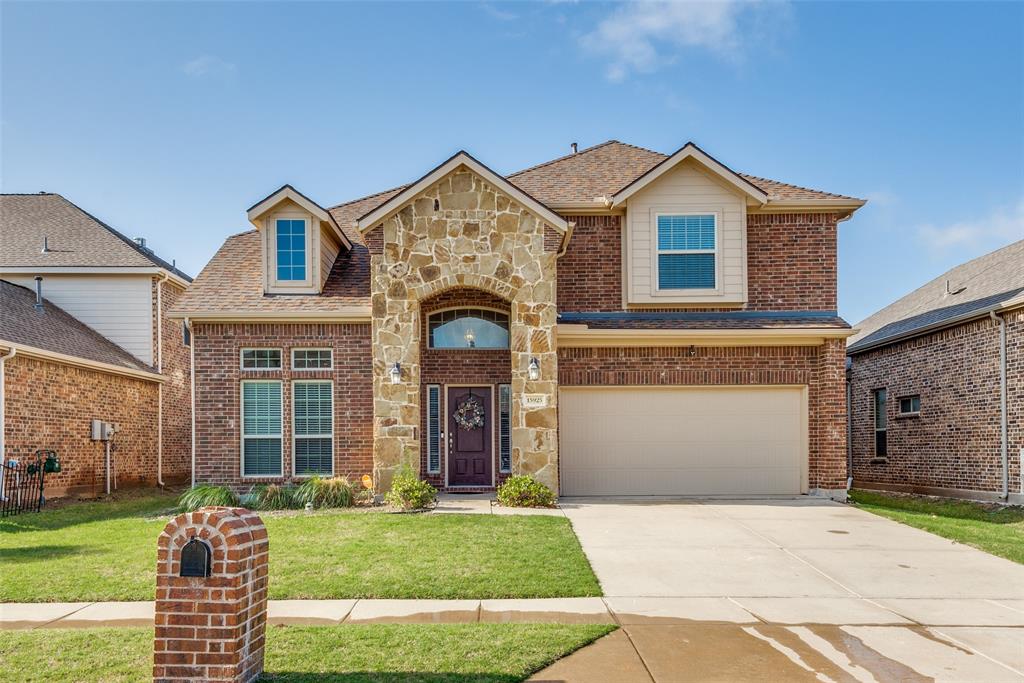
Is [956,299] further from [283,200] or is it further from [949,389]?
[283,200]

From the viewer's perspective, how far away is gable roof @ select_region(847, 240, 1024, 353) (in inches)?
588

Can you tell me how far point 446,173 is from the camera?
13812mm

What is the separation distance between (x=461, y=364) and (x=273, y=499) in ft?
14.1

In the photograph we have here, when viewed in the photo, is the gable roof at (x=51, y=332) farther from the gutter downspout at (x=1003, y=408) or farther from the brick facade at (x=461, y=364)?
the gutter downspout at (x=1003, y=408)

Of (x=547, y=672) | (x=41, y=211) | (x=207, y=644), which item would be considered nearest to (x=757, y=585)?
(x=547, y=672)

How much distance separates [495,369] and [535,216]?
3.14 meters

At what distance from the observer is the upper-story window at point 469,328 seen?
15.3 m

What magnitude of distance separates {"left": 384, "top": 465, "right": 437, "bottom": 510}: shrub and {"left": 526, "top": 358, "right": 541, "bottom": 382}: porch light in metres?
2.61

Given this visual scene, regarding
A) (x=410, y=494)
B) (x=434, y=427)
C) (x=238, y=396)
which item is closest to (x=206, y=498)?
(x=238, y=396)

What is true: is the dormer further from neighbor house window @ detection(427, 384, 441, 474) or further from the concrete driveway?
the concrete driveway

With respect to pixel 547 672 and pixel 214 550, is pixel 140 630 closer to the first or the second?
pixel 214 550

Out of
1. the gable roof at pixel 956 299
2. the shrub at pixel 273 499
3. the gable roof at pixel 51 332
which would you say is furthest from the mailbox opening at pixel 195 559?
the gable roof at pixel 956 299

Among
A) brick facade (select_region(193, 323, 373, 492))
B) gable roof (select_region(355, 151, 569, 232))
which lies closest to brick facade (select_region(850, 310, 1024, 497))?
gable roof (select_region(355, 151, 569, 232))

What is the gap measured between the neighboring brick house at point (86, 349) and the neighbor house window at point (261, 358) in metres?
3.88
